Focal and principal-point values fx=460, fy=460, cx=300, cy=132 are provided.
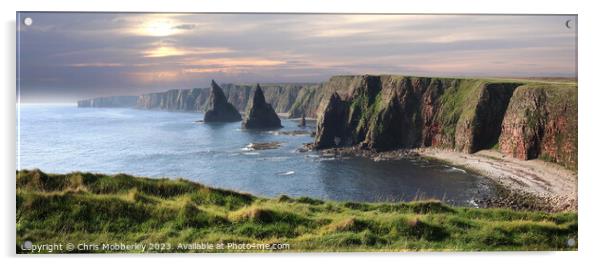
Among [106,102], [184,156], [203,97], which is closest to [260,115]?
[203,97]

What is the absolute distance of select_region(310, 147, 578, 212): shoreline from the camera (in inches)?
492

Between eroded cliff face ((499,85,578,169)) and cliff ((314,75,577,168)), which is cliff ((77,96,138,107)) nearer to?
cliff ((314,75,577,168))

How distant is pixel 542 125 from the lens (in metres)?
15.4

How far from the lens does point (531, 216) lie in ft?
37.9

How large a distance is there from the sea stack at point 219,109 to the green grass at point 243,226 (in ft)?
12.8

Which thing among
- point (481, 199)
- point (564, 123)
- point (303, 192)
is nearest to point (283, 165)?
point (303, 192)

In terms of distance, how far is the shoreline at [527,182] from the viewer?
492 inches

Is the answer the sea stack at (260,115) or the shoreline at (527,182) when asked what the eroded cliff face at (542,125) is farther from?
the sea stack at (260,115)

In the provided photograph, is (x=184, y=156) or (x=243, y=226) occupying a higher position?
(x=184, y=156)

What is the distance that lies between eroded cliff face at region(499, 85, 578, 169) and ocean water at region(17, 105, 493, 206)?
1.82 meters

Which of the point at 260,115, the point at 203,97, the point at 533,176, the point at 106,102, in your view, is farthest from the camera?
the point at 260,115

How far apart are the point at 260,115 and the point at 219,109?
262 cm

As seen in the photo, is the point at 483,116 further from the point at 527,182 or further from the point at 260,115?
the point at 260,115

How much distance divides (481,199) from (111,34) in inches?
447
